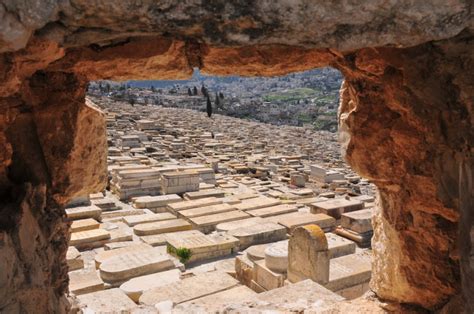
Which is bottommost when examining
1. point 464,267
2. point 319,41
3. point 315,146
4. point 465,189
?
point 315,146

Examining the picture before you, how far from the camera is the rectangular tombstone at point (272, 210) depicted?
1037 cm

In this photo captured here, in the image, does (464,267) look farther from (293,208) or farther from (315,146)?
(315,146)

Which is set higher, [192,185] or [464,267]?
[464,267]

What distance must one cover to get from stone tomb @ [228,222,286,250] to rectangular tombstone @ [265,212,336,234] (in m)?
0.36

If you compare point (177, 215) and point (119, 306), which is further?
point (177, 215)

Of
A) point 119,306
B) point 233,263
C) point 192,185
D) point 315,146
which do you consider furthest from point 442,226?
point 315,146

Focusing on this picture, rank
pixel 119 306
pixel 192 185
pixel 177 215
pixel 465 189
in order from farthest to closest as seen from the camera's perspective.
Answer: pixel 192 185 < pixel 177 215 < pixel 119 306 < pixel 465 189

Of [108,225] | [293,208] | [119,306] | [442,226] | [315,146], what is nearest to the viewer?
[442,226]

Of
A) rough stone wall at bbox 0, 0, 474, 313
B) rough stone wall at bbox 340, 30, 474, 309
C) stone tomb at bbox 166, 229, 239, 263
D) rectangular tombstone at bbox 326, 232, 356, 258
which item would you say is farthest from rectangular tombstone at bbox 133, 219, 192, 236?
rough stone wall at bbox 340, 30, 474, 309

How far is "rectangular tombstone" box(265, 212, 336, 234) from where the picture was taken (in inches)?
371

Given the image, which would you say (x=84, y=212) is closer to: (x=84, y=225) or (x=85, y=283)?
(x=84, y=225)

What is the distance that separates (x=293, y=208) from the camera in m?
11.0

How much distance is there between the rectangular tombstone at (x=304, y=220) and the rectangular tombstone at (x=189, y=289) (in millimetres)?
3164

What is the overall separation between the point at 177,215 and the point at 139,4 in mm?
8337
